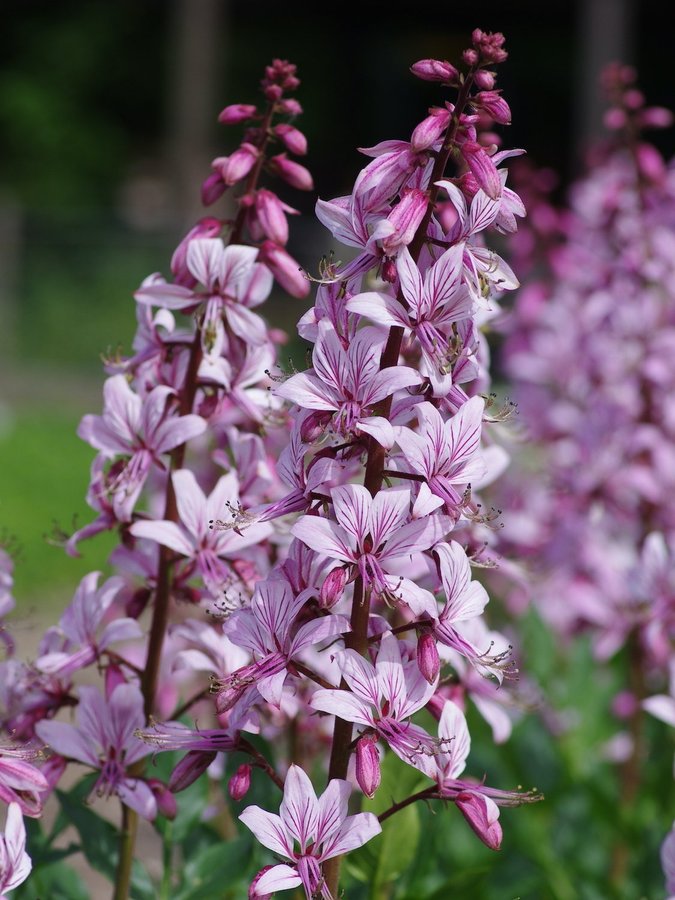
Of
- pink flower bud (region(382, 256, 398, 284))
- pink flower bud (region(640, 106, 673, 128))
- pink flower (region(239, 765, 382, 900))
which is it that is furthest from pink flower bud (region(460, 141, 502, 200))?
pink flower bud (region(640, 106, 673, 128))

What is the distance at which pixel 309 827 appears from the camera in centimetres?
150

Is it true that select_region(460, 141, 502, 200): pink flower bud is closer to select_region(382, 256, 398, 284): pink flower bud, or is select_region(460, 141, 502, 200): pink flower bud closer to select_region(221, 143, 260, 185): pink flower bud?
select_region(382, 256, 398, 284): pink flower bud

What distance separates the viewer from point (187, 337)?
75.6 inches

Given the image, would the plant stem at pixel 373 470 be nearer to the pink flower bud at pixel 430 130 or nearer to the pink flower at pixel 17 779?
the pink flower bud at pixel 430 130

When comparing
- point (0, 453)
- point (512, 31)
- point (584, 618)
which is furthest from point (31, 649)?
point (512, 31)

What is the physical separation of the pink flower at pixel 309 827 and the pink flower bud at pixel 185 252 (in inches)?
28.9

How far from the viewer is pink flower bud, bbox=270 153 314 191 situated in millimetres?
1899

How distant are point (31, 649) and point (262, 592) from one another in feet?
14.5

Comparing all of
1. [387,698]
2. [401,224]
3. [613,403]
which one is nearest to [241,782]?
[387,698]

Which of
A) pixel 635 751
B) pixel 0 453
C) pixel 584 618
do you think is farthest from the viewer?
pixel 0 453

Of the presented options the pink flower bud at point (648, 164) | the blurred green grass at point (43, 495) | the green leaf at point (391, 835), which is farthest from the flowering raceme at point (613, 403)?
the blurred green grass at point (43, 495)

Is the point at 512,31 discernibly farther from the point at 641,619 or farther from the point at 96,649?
the point at 96,649

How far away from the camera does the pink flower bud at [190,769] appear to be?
161 cm

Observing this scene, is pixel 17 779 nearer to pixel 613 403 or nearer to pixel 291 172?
pixel 291 172
